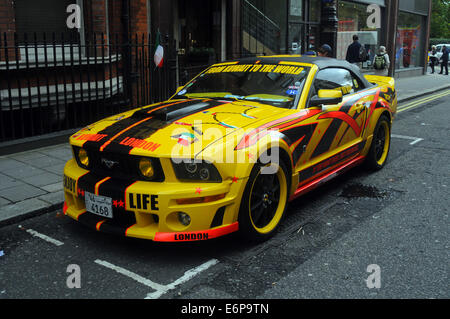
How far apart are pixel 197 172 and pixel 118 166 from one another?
70 cm

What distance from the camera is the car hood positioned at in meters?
3.74

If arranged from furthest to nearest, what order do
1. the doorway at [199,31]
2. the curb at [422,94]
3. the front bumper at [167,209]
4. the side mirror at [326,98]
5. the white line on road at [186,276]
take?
1. the curb at [422,94]
2. the doorway at [199,31]
3. the side mirror at [326,98]
4. the front bumper at [167,209]
5. the white line on road at [186,276]

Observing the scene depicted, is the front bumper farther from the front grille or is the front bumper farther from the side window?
the side window

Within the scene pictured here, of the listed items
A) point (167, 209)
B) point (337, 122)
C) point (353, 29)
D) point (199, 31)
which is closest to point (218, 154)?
point (167, 209)

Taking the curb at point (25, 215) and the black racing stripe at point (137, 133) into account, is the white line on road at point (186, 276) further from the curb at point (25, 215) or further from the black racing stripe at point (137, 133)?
the curb at point (25, 215)

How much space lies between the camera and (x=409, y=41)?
26.2m

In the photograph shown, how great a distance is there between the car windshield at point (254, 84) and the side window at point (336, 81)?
0.21 metres

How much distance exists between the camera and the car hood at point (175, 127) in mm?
3741

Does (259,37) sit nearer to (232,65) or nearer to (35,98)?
(35,98)

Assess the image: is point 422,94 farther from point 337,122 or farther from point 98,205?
point 98,205

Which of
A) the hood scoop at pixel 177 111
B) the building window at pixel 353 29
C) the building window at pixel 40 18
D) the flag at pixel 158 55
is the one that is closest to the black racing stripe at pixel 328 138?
the hood scoop at pixel 177 111

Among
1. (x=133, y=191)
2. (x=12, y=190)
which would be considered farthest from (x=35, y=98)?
(x=133, y=191)

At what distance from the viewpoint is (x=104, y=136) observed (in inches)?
161

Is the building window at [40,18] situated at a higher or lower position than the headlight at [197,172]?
higher
